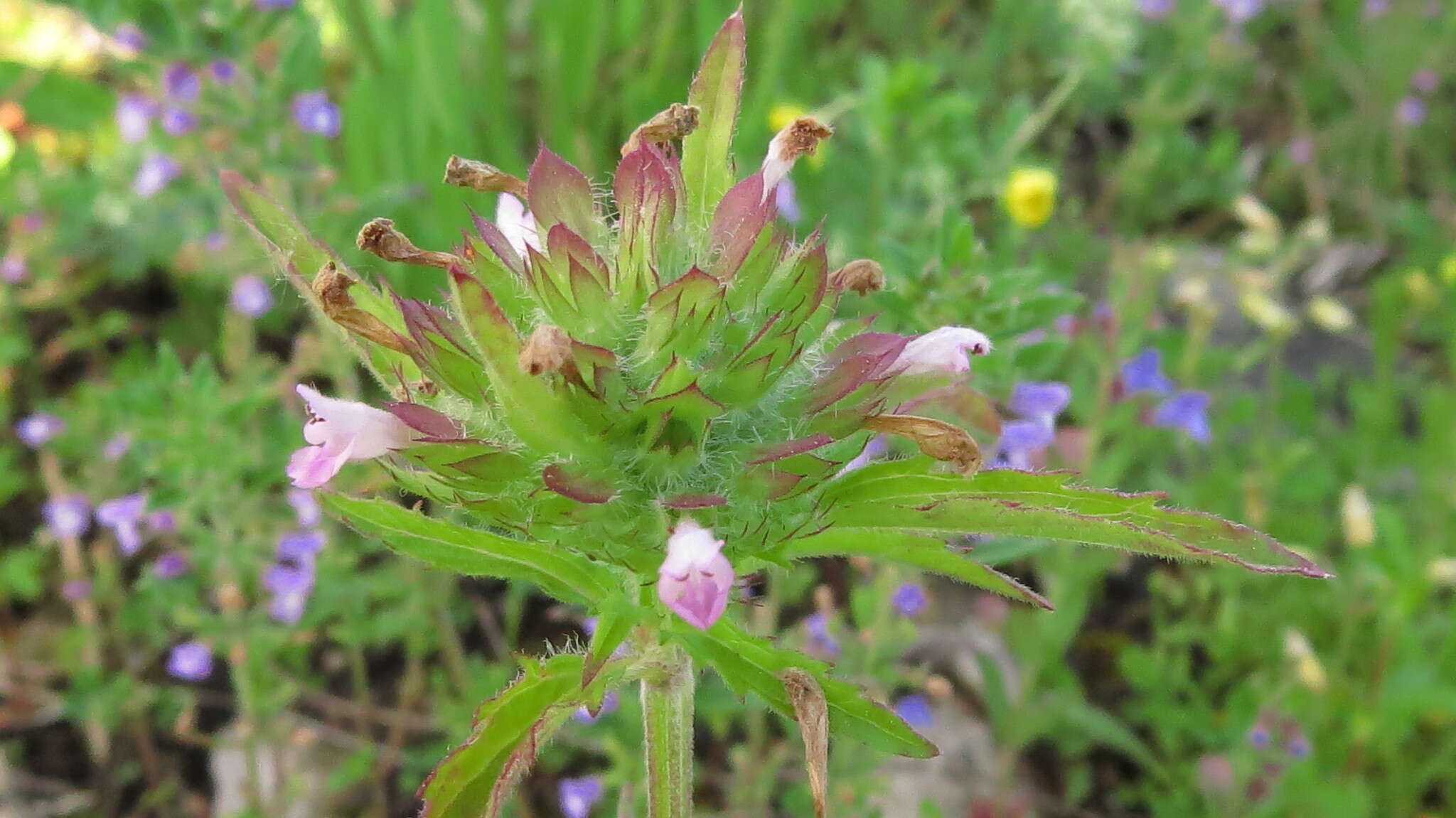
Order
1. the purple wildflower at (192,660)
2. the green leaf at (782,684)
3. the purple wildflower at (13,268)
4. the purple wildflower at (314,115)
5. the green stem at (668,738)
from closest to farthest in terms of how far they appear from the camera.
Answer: the green leaf at (782,684), the green stem at (668,738), the purple wildflower at (192,660), the purple wildflower at (314,115), the purple wildflower at (13,268)

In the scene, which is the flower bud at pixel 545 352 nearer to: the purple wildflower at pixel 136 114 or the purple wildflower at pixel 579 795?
the purple wildflower at pixel 579 795

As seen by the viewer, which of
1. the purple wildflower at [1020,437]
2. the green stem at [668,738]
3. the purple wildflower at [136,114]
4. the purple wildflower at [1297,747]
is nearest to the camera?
the green stem at [668,738]

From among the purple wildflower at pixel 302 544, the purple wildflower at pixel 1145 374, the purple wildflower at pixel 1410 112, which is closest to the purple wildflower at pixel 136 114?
the purple wildflower at pixel 302 544

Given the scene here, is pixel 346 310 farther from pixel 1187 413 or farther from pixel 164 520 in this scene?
pixel 1187 413

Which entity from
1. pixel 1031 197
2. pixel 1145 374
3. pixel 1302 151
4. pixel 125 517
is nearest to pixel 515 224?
pixel 125 517

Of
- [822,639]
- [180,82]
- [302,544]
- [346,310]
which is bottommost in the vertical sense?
[822,639]

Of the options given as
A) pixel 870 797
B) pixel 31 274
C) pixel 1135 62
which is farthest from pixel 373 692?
A: pixel 1135 62
